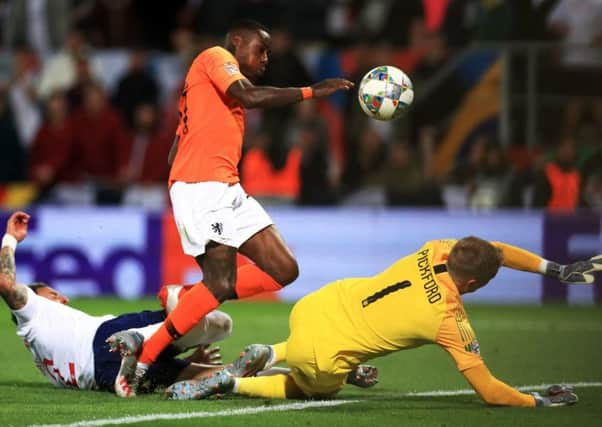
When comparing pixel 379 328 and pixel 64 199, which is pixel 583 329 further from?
pixel 64 199

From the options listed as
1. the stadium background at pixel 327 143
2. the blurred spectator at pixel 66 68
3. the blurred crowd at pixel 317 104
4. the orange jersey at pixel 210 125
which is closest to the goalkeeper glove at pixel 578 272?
the orange jersey at pixel 210 125

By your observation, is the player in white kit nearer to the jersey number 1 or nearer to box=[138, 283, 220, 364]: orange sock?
box=[138, 283, 220, 364]: orange sock

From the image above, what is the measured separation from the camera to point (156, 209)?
14.7 metres

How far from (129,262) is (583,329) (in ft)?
17.5

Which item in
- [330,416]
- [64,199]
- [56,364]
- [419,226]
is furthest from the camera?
[64,199]

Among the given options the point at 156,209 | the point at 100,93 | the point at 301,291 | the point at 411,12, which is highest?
the point at 411,12

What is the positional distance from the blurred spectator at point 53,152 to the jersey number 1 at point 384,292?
9.65m

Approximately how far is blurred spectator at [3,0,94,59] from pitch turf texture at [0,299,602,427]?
7.14 metres

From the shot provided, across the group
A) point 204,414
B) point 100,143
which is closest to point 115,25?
point 100,143

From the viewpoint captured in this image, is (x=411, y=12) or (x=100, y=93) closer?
(x=100, y=93)

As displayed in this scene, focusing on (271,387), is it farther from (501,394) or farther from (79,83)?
(79,83)

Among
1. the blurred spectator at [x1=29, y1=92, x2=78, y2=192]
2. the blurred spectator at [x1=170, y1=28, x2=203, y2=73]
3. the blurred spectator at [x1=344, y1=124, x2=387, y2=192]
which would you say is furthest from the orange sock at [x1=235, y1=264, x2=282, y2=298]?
the blurred spectator at [x1=170, y1=28, x2=203, y2=73]

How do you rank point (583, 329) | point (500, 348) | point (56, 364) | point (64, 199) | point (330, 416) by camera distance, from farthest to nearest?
point (64, 199) < point (583, 329) < point (500, 348) < point (56, 364) < point (330, 416)

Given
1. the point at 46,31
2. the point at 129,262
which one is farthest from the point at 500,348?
the point at 46,31
